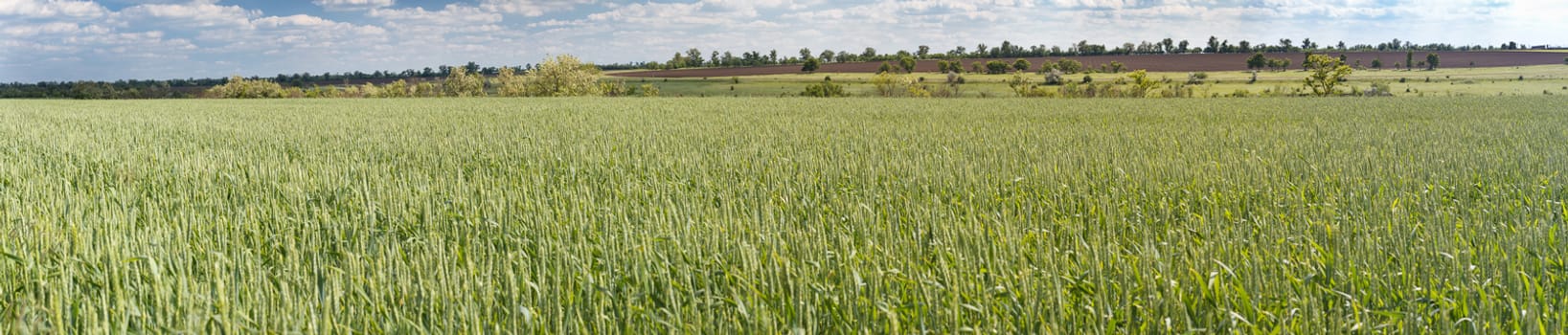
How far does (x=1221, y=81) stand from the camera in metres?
78.4

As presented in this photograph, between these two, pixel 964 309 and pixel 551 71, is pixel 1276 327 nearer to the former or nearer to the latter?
pixel 964 309

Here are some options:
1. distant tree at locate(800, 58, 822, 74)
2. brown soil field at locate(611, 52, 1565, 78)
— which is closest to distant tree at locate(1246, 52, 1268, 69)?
brown soil field at locate(611, 52, 1565, 78)

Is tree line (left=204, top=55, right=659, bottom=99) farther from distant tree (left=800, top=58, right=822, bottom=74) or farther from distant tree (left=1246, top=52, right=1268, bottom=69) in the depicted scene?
distant tree (left=1246, top=52, right=1268, bottom=69)

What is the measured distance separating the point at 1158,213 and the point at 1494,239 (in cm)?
158

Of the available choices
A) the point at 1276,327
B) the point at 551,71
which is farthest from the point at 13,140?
the point at 551,71

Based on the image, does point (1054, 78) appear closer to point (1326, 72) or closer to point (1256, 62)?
point (1326, 72)

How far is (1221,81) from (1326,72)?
10.6m

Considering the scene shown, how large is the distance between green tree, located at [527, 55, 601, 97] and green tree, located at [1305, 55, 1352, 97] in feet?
191

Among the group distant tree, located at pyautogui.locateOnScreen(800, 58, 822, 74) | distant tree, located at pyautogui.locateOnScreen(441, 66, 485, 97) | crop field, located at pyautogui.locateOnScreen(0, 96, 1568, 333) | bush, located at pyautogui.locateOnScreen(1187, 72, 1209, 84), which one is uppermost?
distant tree, located at pyautogui.locateOnScreen(800, 58, 822, 74)

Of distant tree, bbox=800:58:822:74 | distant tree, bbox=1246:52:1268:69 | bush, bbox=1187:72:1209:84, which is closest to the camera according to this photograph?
bush, bbox=1187:72:1209:84

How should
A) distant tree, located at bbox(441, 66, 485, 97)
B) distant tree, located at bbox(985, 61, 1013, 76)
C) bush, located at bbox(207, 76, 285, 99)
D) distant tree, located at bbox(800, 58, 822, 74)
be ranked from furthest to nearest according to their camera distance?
distant tree, located at bbox(985, 61, 1013, 76) → distant tree, located at bbox(800, 58, 822, 74) → distant tree, located at bbox(441, 66, 485, 97) → bush, located at bbox(207, 76, 285, 99)

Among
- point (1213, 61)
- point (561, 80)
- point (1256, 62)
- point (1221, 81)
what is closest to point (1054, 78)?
point (1221, 81)

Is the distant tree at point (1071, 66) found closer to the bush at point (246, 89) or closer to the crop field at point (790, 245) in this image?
the bush at point (246, 89)

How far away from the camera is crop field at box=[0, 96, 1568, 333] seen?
2.69 m
